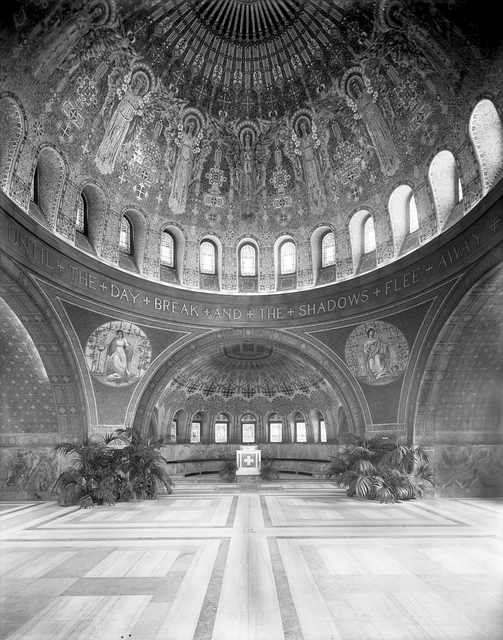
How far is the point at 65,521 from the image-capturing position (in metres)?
15.6

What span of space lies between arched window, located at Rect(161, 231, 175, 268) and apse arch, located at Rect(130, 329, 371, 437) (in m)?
4.39

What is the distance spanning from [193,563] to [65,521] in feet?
22.3

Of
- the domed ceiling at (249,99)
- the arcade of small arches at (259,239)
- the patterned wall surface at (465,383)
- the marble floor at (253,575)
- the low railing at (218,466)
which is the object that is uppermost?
the domed ceiling at (249,99)

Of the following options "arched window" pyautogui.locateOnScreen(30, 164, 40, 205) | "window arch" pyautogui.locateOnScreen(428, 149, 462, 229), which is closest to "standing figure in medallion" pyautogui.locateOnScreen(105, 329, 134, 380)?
"arched window" pyautogui.locateOnScreen(30, 164, 40, 205)

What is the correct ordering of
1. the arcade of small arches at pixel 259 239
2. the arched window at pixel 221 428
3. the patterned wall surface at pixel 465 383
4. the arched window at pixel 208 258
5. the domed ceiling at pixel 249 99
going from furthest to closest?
the arched window at pixel 221 428 → the arched window at pixel 208 258 → the patterned wall surface at pixel 465 383 → the arcade of small arches at pixel 259 239 → the domed ceiling at pixel 249 99

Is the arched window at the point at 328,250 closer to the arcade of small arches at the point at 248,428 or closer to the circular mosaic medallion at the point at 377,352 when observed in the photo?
the circular mosaic medallion at the point at 377,352

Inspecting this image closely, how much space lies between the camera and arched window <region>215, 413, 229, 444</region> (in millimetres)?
34031

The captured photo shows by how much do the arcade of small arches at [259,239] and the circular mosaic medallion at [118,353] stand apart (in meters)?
3.22

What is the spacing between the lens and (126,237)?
25.9 meters

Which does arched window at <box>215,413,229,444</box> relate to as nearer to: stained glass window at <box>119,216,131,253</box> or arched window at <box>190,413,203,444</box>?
arched window at <box>190,413,203,444</box>

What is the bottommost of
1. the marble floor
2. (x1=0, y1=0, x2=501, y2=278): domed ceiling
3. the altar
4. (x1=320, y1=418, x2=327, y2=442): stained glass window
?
the marble floor

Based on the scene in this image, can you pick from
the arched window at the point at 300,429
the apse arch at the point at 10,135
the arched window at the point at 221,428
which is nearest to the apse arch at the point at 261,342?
the arched window at the point at 300,429

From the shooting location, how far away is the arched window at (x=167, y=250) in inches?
1073

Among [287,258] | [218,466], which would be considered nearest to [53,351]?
[287,258]
